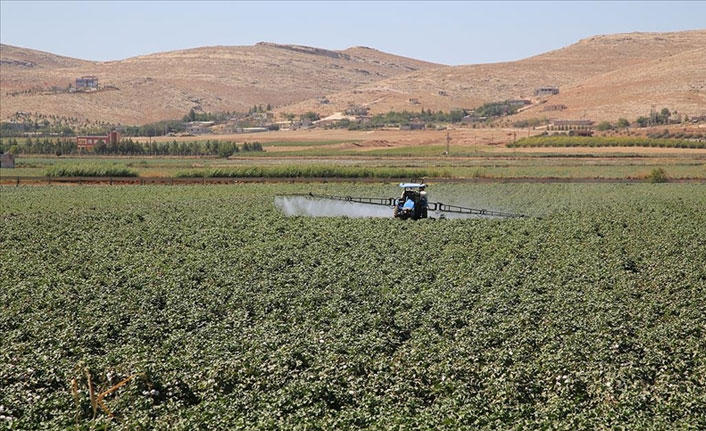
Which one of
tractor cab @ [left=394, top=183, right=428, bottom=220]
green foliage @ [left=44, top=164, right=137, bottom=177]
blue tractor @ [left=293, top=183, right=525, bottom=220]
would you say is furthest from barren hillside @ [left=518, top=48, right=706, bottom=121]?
tractor cab @ [left=394, top=183, right=428, bottom=220]

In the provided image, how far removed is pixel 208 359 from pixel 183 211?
25419 millimetres

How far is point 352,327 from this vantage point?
62.8 feet

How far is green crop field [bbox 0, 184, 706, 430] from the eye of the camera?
47.0 feet

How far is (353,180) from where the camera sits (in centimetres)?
6375

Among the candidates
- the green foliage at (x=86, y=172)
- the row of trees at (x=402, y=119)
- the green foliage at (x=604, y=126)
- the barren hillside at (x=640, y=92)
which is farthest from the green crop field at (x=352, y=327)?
the row of trees at (x=402, y=119)

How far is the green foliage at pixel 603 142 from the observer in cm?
10403

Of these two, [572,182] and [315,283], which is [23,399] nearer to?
[315,283]

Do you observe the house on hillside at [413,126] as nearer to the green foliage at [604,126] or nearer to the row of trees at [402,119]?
the row of trees at [402,119]

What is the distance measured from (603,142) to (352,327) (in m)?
94.8

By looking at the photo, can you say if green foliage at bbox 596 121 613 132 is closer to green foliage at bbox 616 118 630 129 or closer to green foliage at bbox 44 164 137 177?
green foliage at bbox 616 118 630 129

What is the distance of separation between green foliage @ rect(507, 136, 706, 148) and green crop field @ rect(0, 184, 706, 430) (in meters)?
73.2

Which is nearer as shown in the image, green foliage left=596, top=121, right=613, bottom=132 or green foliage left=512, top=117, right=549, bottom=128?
green foliage left=596, top=121, right=613, bottom=132

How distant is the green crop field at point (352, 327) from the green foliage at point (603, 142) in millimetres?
73207

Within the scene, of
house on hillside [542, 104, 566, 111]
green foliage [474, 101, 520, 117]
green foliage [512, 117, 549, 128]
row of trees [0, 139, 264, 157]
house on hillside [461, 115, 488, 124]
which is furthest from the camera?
green foliage [474, 101, 520, 117]
